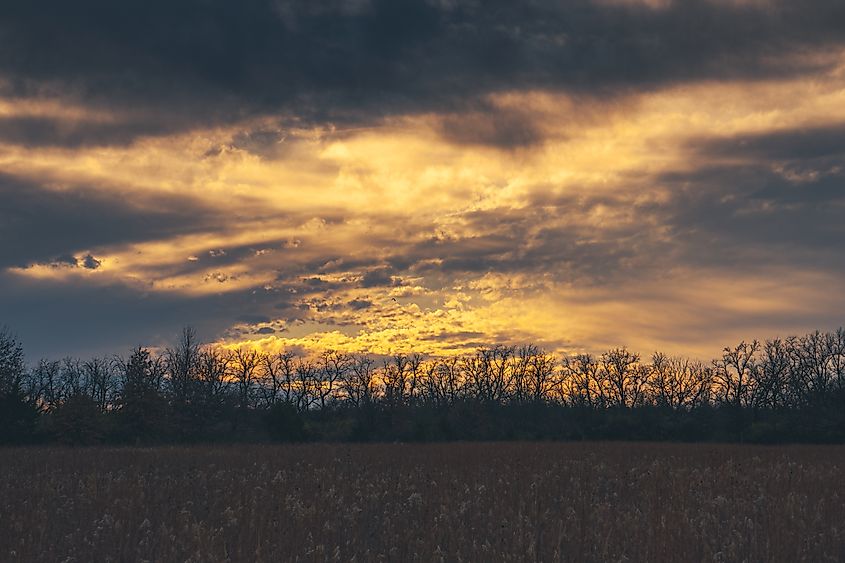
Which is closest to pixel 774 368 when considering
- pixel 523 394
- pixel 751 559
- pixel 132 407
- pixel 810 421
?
pixel 523 394

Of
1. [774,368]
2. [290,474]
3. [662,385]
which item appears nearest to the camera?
[290,474]

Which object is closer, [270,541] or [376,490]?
[270,541]

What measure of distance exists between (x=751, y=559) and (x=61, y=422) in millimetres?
35313

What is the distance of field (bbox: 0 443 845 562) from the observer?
10.5 m

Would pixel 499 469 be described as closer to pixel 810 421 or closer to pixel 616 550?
pixel 616 550

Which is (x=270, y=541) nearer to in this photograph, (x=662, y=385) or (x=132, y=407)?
(x=132, y=407)

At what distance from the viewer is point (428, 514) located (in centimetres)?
1299

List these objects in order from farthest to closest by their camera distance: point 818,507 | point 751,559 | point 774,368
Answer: point 774,368 → point 818,507 → point 751,559

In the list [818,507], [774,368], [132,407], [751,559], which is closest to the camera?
[751,559]

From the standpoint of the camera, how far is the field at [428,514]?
10.5 m

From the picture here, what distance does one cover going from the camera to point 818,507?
1383 cm

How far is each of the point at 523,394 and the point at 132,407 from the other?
6084 cm

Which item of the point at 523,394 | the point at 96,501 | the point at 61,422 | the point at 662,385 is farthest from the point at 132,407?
the point at 662,385

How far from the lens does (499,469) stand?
851 inches
